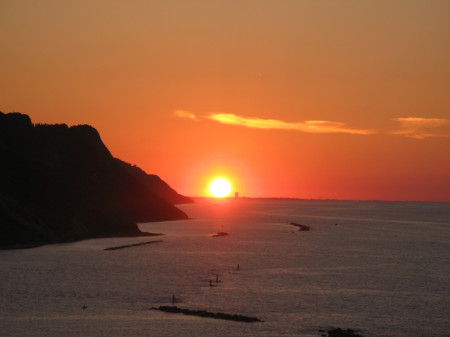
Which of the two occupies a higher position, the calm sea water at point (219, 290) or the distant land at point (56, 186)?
the distant land at point (56, 186)

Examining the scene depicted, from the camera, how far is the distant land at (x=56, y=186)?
4806 inches

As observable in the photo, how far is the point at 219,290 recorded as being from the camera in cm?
7319

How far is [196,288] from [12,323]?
90.4 feet

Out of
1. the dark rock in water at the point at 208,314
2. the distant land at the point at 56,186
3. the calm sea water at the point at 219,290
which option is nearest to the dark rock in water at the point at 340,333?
the calm sea water at the point at 219,290

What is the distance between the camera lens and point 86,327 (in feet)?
174

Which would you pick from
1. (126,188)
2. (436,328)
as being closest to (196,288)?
(436,328)

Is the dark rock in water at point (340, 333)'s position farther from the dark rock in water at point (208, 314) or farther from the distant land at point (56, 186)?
the distant land at point (56, 186)

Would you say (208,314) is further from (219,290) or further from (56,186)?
(56,186)

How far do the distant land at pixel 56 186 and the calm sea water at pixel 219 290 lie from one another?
9286 mm

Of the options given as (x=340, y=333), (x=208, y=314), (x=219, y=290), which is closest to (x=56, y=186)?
(x=219, y=290)

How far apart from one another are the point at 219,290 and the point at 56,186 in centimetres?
9458

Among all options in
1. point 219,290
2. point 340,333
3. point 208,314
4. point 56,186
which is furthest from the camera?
point 56,186

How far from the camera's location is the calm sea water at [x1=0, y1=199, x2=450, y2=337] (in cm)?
5469

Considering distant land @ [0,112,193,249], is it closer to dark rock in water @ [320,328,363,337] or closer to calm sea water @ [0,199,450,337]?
calm sea water @ [0,199,450,337]
